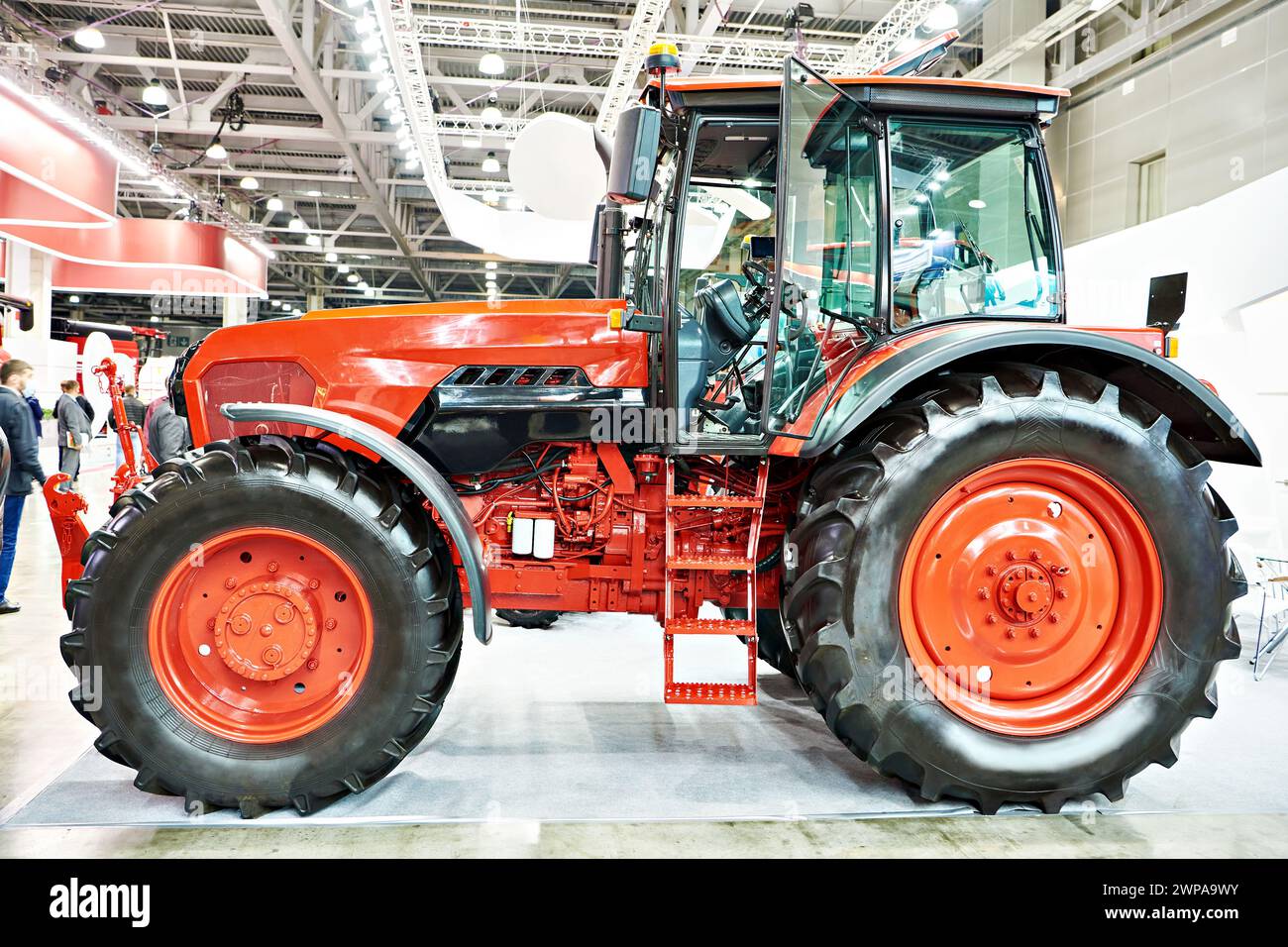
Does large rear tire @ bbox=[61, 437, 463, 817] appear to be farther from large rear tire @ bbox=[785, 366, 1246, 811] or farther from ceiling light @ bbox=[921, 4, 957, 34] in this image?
ceiling light @ bbox=[921, 4, 957, 34]

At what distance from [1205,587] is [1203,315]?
173 inches

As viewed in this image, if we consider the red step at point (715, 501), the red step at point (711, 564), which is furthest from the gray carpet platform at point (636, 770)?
the red step at point (715, 501)

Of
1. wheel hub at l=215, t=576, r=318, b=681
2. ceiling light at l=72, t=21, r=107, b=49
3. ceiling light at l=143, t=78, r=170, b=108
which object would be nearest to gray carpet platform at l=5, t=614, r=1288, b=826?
wheel hub at l=215, t=576, r=318, b=681

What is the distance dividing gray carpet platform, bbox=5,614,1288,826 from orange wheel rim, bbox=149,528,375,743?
0.32 meters

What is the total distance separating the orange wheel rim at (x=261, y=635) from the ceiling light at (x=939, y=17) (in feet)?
24.9

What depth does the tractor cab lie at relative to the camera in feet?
9.89

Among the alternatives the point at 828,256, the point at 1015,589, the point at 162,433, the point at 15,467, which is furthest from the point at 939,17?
the point at 15,467

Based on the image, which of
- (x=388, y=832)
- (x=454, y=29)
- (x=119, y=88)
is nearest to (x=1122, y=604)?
(x=388, y=832)

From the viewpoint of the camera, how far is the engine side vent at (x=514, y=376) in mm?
3215

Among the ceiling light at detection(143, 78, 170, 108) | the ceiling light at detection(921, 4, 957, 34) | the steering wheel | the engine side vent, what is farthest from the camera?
the ceiling light at detection(143, 78, 170, 108)

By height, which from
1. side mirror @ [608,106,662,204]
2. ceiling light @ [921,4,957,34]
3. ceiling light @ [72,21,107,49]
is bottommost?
side mirror @ [608,106,662,204]

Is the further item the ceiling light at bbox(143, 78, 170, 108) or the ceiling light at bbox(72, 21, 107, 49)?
the ceiling light at bbox(143, 78, 170, 108)

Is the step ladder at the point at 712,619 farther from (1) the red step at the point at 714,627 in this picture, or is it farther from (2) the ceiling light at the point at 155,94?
(2) the ceiling light at the point at 155,94

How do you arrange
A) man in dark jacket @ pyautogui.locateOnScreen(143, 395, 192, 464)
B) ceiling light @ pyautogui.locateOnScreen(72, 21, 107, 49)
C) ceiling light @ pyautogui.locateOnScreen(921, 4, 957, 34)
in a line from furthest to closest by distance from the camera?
ceiling light @ pyautogui.locateOnScreen(72, 21, 107, 49), ceiling light @ pyautogui.locateOnScreen(921, 4, 957, 34), man in dark jacket @ pyautogui.locateOnScreen(143, 395, 192, 464)
